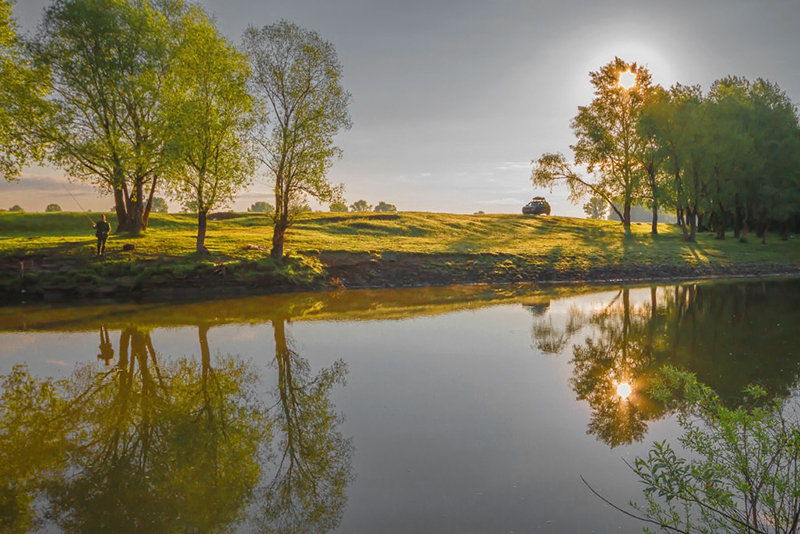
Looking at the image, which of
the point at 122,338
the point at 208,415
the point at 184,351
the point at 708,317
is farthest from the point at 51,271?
the point at 708,317

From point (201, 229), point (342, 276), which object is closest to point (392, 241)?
point (342, 276)

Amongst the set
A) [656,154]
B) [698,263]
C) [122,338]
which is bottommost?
[122,338]

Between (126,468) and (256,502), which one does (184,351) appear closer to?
(126,468)

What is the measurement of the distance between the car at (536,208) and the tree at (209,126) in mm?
54704

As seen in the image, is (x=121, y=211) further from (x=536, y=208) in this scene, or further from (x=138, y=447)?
(x=536, y=208)

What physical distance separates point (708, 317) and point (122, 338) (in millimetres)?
22982

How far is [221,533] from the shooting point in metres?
5.75

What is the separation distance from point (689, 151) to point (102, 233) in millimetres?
54016

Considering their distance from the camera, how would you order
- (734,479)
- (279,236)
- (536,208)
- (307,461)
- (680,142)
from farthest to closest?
(536,208)
(680,142)
(279,236)
(307,461)
(734,479)

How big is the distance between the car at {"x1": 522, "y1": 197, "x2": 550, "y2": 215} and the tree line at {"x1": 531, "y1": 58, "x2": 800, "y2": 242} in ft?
52.3

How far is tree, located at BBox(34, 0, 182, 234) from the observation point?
33688 millimetres

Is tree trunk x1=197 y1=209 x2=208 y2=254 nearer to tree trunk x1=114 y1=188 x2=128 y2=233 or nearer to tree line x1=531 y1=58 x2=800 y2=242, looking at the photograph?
tree trunk x1=114 y1=188 x2=128 y2=233

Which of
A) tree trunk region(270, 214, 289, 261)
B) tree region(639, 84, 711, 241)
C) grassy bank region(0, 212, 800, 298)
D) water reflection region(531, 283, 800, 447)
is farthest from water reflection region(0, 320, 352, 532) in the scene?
tree region(639, 84, 711, 241)

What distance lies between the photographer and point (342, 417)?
31.1 ft
